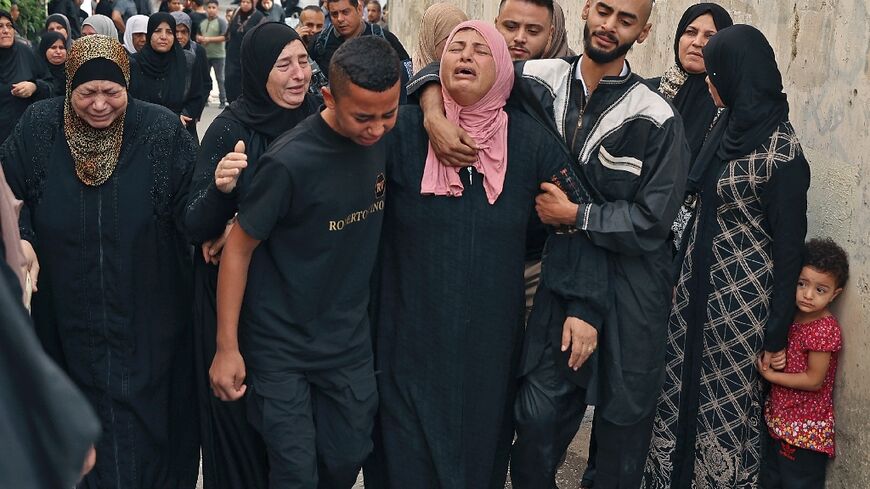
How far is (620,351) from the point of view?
3.20 metres

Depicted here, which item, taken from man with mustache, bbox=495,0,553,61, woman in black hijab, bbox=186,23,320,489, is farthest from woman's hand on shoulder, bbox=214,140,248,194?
man with mustache, bbox=495,0,553,61

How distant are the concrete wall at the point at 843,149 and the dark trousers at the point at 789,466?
0.07m

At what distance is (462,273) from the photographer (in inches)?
124

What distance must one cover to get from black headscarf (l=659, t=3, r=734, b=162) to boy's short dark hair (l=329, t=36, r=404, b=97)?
1.59 metres

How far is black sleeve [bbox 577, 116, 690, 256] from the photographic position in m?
3.04

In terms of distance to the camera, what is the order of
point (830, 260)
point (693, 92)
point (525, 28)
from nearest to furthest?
point (830, 260) → point (525, 28) → point (693, 92)

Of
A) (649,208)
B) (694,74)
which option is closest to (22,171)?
(649,208)

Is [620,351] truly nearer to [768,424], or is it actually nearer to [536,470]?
[536,470]

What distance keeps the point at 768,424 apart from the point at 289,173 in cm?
195

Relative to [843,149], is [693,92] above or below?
above

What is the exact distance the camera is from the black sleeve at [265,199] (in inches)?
112

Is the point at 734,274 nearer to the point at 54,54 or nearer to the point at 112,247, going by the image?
the point at 112,247

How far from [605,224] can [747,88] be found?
0.89 metres

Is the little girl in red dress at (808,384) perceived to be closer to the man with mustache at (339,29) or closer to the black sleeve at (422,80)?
the black sleeve at (422,80)
